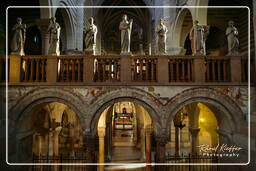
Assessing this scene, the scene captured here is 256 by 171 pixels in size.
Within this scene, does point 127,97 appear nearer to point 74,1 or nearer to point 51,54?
point 51,54

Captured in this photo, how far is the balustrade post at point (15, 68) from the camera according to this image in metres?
7.94

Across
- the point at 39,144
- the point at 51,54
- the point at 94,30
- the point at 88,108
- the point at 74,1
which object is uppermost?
the point at 74,1

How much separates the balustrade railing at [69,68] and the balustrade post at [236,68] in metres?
5.95

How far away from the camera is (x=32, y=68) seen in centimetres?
812

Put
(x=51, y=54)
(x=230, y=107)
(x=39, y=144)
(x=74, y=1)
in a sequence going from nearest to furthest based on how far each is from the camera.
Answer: (x=230, y=107), (x=51, y=54), (x=39, y=144), (x=74, y=1)

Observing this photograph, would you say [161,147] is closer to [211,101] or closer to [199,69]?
[211,101]

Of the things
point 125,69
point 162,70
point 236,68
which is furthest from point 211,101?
point 125,69

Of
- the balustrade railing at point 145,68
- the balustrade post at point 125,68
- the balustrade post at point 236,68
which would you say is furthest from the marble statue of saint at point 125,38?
the balustrade post at point 236,68

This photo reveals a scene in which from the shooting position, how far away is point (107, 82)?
796 centimetres

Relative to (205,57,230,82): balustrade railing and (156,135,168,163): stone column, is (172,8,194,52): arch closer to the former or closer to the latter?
(205,57,230,82): balustrade railing

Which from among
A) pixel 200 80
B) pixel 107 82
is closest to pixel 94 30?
pixel 107 82

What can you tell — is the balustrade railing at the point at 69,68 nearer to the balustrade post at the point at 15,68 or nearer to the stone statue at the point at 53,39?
the stone statue at the point at 53,39

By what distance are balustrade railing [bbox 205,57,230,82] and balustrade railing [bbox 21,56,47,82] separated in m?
6.55

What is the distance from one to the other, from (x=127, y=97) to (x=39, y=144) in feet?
32.0
